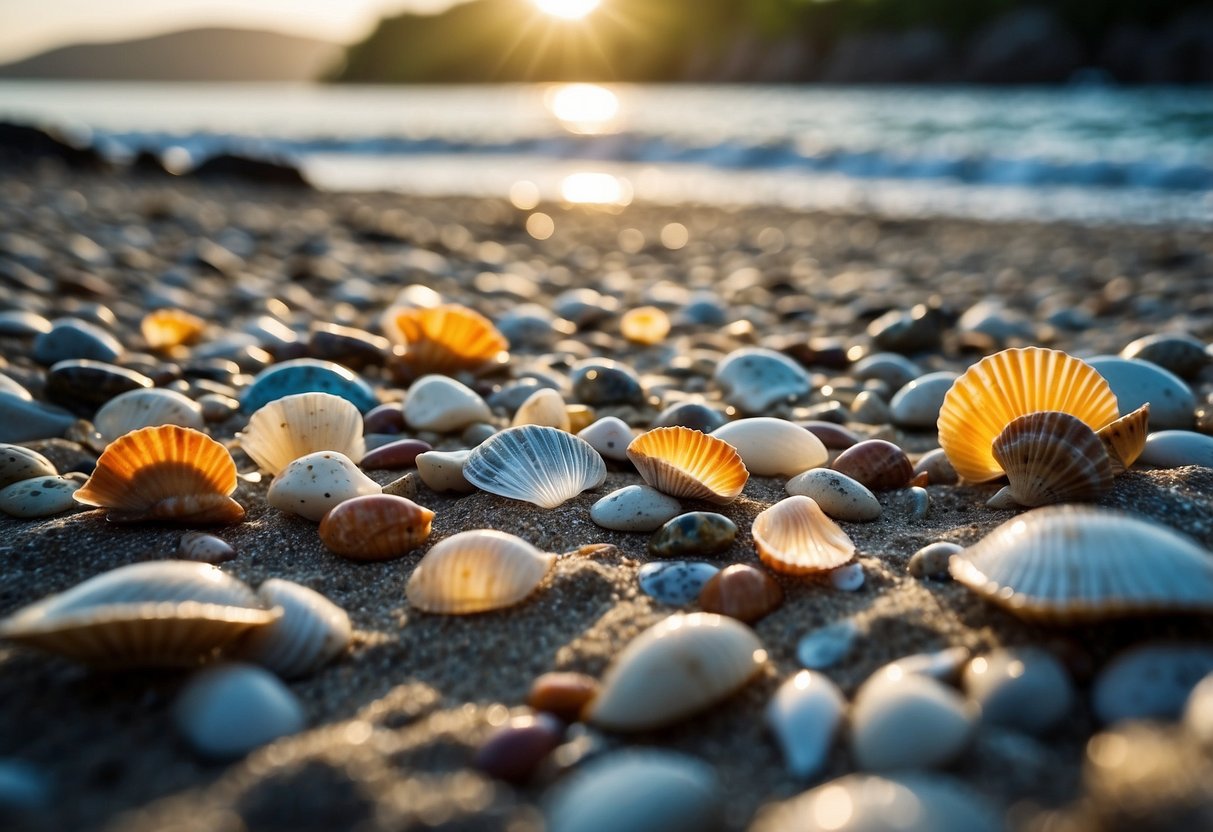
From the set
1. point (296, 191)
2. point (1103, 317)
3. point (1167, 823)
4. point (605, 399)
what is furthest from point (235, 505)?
point (296, 191)

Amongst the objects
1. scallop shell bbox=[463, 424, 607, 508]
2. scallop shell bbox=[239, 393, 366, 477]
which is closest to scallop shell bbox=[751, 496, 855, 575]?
scallop shell bbox=[463, 424, 607, 508]

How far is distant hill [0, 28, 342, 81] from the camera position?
92562 millimetres

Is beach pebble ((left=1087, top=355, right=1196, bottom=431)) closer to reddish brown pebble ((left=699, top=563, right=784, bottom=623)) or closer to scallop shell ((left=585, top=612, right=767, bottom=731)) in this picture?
reddish brown pebble ((left=699, top=563, right=784, bottom=623))

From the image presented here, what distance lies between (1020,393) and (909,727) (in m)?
1.05

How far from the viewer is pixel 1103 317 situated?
3.75 m

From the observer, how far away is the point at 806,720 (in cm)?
111

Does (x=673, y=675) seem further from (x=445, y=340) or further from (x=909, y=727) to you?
(x=445, y=340)

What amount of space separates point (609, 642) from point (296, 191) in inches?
341

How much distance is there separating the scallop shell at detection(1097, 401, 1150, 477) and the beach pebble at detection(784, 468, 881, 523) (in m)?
0.46

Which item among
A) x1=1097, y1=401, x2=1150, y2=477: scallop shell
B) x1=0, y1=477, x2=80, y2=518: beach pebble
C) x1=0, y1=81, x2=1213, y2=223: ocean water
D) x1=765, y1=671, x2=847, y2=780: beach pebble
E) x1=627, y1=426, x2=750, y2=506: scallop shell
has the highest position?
x1=0, y1=81, x2=1213, y2=223: ocean water

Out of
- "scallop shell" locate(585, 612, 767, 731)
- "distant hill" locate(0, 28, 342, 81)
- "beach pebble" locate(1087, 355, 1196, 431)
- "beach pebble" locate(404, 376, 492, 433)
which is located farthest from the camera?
"distant hill" locate(0, 28, 342, 81)

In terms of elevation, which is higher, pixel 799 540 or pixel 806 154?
pixel 806 154

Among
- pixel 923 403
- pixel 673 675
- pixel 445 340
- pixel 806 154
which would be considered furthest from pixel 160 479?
pixel 806 154

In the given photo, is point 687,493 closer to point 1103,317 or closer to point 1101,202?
point 1103,317
